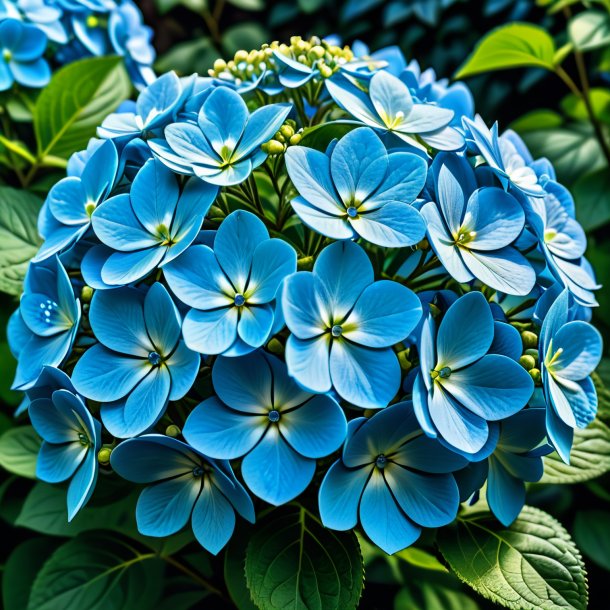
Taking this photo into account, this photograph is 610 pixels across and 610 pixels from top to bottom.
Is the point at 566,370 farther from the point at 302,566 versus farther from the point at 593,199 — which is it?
the point at 593,199

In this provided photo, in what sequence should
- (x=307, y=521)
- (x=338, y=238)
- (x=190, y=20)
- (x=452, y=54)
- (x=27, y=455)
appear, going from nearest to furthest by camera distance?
(x=338, y=238), (x=307, y=521), (x=27, y=455), (x=452, y=54), (x=190, y=20)

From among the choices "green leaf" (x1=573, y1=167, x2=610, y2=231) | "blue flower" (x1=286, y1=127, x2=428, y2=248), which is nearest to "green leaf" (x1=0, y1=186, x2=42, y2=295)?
"blue flower" (x1=286, y1=127, x2=428, y2=248)

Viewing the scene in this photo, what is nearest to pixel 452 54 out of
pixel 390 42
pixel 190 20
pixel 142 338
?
pixel 390 42

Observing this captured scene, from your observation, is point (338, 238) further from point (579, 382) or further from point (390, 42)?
point (390, 42)

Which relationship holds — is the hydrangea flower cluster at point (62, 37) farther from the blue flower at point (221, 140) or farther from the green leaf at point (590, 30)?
the green leaf at point (590, 30)

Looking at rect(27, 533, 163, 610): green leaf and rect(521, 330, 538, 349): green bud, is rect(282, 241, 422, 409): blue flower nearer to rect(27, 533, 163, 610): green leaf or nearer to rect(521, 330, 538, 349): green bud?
rect(521, 330, 538, 349): green bud
